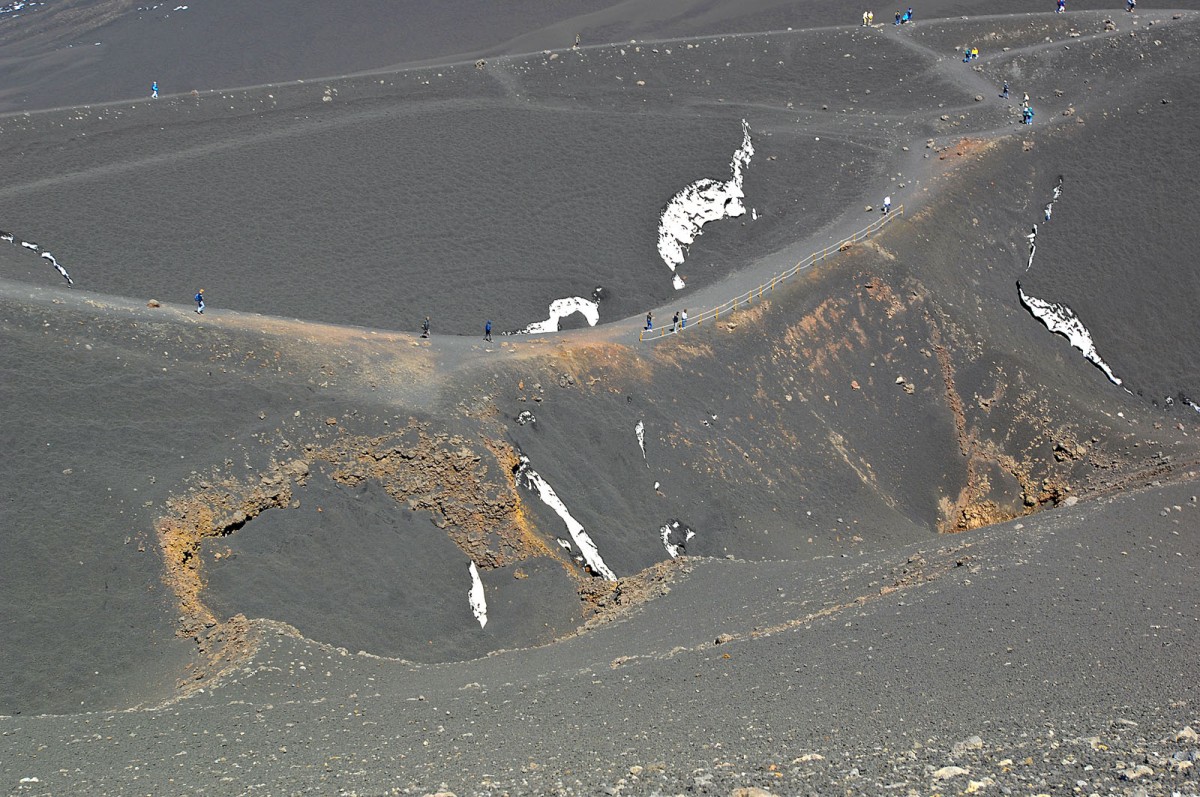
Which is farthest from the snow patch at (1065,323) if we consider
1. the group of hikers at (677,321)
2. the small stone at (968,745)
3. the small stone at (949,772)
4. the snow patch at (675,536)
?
the small stone at (949,772)

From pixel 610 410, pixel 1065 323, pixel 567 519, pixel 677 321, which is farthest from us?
pixel 1065 323

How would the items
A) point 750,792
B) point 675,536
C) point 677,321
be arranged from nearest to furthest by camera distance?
point 750,792 → point 675,536 → point 677,321

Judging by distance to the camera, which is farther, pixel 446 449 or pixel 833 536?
pixel 833 536

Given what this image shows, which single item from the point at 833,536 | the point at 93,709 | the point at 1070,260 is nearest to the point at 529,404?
the point at 833,536

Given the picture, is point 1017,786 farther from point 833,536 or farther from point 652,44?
point 652,44

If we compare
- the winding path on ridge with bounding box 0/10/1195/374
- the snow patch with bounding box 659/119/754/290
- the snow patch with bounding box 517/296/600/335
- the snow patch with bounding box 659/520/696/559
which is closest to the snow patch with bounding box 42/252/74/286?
the winding path on ridge with bounding box 0/10/1195/374

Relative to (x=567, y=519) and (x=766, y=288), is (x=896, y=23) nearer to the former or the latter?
(x=766, y=288)

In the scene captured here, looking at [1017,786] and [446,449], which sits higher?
[446,449]

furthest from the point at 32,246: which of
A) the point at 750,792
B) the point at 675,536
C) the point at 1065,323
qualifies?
the point at 1065,323
